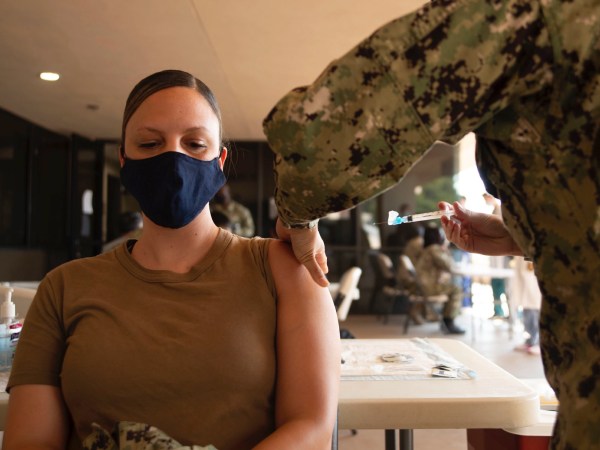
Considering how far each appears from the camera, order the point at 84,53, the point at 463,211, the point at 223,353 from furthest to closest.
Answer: the point at 84,53 < the point at 223,353 < the point at 463,211

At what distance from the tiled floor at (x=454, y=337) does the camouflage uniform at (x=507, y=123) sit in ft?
8.64

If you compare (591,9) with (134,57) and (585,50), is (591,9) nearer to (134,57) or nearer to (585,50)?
(585,50)

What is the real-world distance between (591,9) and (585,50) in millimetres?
34

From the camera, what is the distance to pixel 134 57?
508 centimetres

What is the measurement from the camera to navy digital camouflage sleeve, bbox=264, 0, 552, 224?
0.54 meters

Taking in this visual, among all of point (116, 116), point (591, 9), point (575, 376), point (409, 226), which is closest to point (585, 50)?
point (591, 9)

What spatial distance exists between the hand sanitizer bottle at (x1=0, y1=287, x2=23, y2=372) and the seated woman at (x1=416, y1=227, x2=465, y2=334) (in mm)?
5738

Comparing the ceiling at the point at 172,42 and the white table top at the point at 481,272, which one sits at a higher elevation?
the ceiling at the point at 172,42

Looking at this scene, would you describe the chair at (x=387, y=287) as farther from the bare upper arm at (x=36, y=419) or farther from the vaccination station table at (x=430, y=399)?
the bare upper arm at (x=36, y=419)

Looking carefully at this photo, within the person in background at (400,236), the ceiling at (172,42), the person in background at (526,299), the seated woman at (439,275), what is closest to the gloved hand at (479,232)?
the ceiling at (172,42)

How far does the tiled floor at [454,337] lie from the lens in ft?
10.2

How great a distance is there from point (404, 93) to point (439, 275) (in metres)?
6.58

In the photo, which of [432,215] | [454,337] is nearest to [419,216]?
[432,215]

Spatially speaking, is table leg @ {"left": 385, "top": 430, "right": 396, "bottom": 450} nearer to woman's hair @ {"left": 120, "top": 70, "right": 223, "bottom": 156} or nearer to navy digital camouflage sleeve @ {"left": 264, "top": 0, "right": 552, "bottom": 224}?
woman's hair @ {"left": 120, "top": 70, "right": 223, "bottom": 156}
